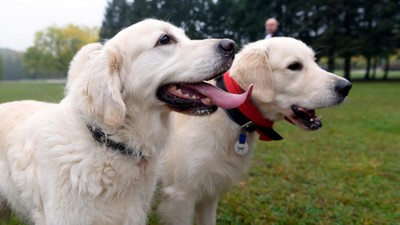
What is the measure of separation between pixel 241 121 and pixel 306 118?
0.57m

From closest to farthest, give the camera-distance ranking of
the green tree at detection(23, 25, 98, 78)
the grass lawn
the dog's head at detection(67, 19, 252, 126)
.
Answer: the dog's head at detection(67, 19, 252, 126) < the grass lawn < the green tree at detection(23, 25, 98, 78)

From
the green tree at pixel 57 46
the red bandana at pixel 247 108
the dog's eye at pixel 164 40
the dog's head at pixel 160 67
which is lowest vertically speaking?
the green tree at pixel 57 46

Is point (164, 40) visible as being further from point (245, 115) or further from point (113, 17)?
point (113, 17)

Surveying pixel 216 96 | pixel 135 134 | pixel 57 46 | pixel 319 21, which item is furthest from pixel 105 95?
pixel 57 46

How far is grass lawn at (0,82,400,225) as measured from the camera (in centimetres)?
367

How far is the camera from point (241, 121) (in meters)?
2.88

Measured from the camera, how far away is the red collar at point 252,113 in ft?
9.45

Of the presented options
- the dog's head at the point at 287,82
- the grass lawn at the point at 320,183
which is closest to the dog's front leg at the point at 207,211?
the grass lawn at the point at 320,183

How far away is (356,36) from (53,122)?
112 ft

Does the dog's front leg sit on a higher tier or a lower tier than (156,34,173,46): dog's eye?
lower

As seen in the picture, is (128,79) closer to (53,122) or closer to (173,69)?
(173,69)

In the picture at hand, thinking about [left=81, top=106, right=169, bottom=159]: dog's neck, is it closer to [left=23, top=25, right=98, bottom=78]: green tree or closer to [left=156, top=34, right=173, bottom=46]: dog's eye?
[left=156, top=34, right=173, bottom=46]: dog's eye

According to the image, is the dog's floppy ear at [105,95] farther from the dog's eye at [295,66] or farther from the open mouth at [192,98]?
the dog's eye at [295,66]

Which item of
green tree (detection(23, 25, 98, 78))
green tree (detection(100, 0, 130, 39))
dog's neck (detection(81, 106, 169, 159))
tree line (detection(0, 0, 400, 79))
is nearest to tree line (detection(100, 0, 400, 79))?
tree line (detection(0, 0, 400, 79))
